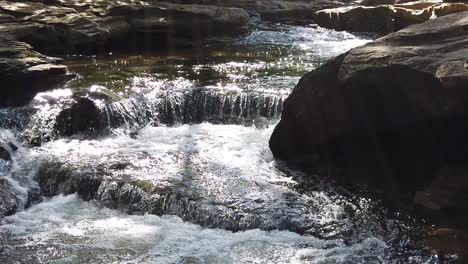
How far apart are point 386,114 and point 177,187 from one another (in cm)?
268

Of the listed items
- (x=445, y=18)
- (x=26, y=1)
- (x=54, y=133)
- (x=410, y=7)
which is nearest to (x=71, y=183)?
(x=54, y=133)

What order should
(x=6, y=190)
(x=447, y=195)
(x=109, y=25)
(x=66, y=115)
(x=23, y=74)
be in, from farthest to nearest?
1. (x=109, y=25)
2. (x=23, y=74)
3. (x=66, y=115)
4. (x=6, y=190)
5. (x=447, y=195)

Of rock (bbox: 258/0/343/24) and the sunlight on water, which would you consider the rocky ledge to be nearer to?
the sunlight on water

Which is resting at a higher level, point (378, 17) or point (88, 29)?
point (378, 17)

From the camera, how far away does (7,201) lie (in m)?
6.67

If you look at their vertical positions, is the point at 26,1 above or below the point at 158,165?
above

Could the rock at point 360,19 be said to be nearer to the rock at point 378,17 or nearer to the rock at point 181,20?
the rock at point 378,17

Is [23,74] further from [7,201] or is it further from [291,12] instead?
[291,12]

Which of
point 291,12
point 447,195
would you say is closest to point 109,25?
point 291,12

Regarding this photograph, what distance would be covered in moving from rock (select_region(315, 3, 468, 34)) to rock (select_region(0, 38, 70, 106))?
33.5 ft

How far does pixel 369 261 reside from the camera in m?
5.07

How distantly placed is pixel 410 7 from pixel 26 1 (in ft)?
37.1

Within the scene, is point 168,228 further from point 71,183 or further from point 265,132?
point 265,132

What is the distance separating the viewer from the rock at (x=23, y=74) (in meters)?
9.62
